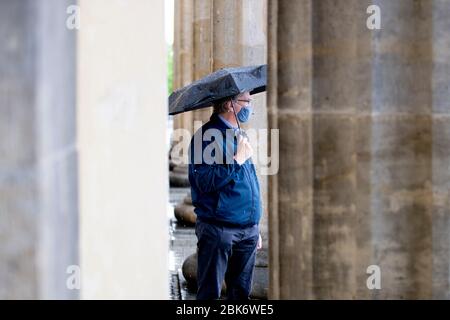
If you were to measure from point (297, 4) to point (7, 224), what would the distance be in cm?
159

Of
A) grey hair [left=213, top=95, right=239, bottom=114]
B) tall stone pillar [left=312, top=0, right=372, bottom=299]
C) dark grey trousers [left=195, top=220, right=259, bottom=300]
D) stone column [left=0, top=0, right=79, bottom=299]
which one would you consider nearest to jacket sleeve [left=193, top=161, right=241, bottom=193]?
dark grey trousers [left=195, top=220, right=259, bottom=300]

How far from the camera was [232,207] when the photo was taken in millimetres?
5469

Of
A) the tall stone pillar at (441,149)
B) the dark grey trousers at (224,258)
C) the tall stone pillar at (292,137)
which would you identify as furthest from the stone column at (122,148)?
the dark grey trousers at (224,258)

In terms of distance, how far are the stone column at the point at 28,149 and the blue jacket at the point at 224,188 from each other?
3.48 meters

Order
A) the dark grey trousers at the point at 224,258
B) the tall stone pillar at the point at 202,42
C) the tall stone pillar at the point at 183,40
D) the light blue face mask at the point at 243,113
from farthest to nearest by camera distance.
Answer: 1. the tall stone pillar at the point at 183,40
2. the tall stone pillar at the point at 202,42
3. the light blue face mask at the point at 243,113
4. the dark grey trousers at the point at 224,258

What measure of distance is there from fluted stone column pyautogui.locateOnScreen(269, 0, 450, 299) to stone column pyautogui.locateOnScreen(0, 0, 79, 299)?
1.31 meters

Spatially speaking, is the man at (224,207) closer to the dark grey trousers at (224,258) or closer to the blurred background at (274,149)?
the dark grey trousers at (224,258)

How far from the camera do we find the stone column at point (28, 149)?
1.87m

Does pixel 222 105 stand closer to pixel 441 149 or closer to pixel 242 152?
pixel 242 152

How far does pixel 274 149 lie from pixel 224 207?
7.02ft

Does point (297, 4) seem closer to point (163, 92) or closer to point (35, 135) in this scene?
point (163, 92)

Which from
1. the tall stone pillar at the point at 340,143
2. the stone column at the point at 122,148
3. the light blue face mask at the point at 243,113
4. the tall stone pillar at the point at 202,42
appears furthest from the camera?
the tall stone pillar at the point at 202,42
